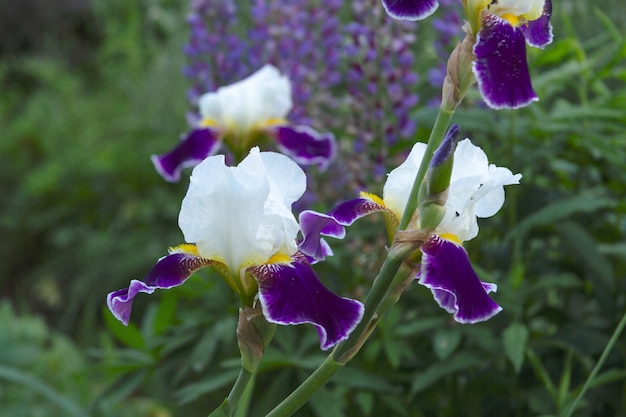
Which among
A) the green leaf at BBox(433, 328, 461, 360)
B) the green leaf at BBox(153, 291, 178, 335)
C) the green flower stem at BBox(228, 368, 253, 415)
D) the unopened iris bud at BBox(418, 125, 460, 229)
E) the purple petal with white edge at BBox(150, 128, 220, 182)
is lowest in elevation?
the green leaf at BBox(433, 328, 461, 360)

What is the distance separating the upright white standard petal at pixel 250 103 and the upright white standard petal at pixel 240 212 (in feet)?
2.63

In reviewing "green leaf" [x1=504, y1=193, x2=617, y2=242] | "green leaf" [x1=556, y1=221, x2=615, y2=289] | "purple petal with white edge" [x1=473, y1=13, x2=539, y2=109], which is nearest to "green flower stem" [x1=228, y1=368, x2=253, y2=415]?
"purple petal with white edge" [x1=473, y1=13, x2=539, y2=109]

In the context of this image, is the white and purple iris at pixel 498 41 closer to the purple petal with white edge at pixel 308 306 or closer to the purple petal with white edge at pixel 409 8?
the purple petal with white edge at pixel 409 8

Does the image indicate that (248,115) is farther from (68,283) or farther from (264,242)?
(68,283)

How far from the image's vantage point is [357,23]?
1880 mm

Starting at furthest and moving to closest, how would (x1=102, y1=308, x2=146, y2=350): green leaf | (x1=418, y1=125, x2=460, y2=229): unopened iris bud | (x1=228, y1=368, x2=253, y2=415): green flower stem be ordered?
(x1=102, y1=308, x2=146, y2=350): green leaf
(x1=228, y1=368, x2=253, y2=415): green flower stem
(x1=418, y1=125, x2=460, y2=229): unopened iris bud

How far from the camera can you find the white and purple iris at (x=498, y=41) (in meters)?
0.87

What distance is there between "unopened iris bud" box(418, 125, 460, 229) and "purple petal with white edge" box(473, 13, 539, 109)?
3.3 inches

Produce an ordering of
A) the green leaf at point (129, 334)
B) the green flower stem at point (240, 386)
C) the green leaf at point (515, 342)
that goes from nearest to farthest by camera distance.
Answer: the green flower stem at point (240, 386) < the green leaf at point (515, 342) < the green leaf at point (129, 334)

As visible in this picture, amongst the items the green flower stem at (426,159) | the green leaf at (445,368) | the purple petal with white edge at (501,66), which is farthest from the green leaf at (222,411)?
the green leaf at (445,368)

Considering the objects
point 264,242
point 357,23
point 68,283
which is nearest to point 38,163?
point 68,283

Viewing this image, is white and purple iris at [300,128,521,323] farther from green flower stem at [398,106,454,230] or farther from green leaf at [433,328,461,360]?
green leaf at [433,328,461,360]

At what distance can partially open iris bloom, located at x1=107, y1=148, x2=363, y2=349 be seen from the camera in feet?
2.85

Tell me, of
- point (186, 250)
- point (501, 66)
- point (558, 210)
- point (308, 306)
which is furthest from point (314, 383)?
point (558, 210)
